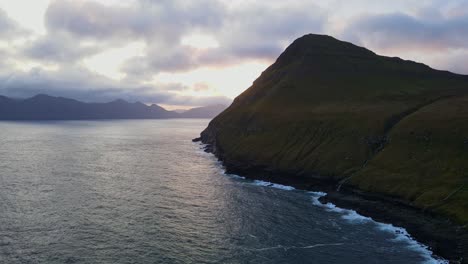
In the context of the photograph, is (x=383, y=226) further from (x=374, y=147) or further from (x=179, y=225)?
(x=374, y=147)

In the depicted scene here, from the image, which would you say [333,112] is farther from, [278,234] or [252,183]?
[278,234]

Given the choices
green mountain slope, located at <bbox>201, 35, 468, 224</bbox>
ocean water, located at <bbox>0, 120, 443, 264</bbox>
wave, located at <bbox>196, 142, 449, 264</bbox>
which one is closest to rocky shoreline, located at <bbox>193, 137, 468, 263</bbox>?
wave, located at <bbox>196, 142, 449, 264</bbox>

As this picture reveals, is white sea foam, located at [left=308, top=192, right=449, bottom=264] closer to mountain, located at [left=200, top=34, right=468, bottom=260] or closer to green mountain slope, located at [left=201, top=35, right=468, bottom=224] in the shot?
mountain, located at [left=200, top=34, right=468, bottom=260]

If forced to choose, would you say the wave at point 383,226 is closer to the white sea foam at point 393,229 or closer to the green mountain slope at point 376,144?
the white sea foam at point 393,229

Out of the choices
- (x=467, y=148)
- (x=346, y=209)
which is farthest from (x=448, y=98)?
(x=346, y=209)

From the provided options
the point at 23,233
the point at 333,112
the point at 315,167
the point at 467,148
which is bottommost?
the point at 23,233

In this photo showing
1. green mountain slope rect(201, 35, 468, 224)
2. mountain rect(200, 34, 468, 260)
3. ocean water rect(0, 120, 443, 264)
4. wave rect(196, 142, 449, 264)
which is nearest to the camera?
ocean water rect(0, 120, 443, 264)
